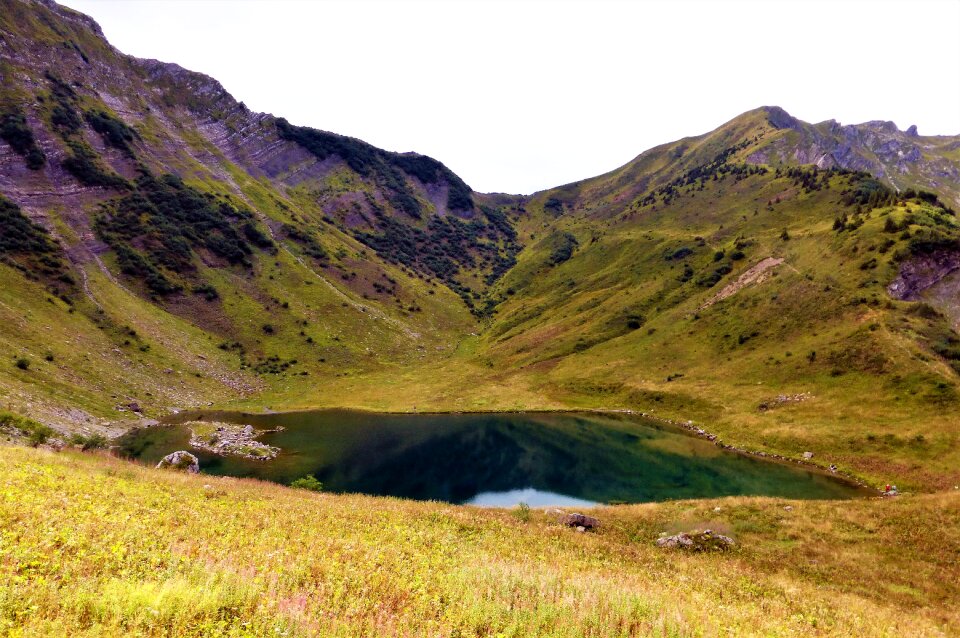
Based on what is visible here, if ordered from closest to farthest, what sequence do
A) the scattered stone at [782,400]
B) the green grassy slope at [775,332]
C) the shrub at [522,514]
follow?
the shrub at [522,514], the green grassy slope at [775,332], the scattered stone at [782,400]

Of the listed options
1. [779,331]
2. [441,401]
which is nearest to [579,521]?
[441,401]

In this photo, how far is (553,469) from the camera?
5712 centimetres

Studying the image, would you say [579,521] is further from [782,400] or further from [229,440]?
[782,400]

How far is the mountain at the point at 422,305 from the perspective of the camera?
6500 cm

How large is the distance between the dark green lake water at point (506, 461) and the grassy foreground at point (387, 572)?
20.4 meters

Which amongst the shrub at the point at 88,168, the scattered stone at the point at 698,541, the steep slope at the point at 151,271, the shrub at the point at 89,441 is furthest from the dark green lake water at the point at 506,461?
the shrub at the point at 88,168

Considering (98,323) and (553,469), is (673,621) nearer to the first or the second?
(553,469)

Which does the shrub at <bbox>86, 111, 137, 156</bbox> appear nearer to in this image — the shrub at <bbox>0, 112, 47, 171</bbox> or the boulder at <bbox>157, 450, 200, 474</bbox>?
the shrub at <bbox>0, 112, 47, 171</bbox>

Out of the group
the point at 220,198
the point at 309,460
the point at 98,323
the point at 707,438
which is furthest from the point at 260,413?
the point at 220,198

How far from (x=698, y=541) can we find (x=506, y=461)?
1430 inches

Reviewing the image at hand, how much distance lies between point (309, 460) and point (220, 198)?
14600 centimetres

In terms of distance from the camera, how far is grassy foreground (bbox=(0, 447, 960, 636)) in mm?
7320

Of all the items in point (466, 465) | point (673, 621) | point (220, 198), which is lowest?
point (466, 465)

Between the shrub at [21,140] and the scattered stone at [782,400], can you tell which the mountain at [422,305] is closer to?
the scattered stone at [782,400]
